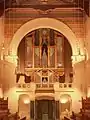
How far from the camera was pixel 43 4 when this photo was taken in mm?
23359

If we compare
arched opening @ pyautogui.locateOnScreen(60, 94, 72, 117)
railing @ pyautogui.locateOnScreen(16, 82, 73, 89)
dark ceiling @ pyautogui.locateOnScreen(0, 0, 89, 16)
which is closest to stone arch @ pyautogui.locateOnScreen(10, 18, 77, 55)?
dark ceiling @ pyautogui.locateOnScreen(0, 0, 89, 16)

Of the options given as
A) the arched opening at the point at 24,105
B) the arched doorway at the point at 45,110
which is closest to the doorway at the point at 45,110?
the arched doorway at the point at 45,110

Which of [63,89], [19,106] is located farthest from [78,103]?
[19,106]

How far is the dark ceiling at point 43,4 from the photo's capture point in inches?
899

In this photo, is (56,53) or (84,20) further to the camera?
(56,53)

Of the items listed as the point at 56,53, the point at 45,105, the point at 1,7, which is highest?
the point at 1,7

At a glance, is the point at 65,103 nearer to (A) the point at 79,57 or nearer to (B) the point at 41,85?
(B) the point at 41,85

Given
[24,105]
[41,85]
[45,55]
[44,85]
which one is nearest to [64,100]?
[44,85]

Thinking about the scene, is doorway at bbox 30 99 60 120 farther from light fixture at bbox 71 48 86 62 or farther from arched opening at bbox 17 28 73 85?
light fixture at bbox 71 48 86 62

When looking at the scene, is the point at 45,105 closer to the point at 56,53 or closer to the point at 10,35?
the point at 56,53

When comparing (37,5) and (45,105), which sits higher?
(37,5)

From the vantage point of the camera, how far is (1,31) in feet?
76.7

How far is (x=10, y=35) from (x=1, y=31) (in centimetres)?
135

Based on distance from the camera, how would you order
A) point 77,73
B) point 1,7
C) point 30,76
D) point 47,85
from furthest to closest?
1. point 30,76
2. point 47,85
3. point 77,73
4. point 1,7
